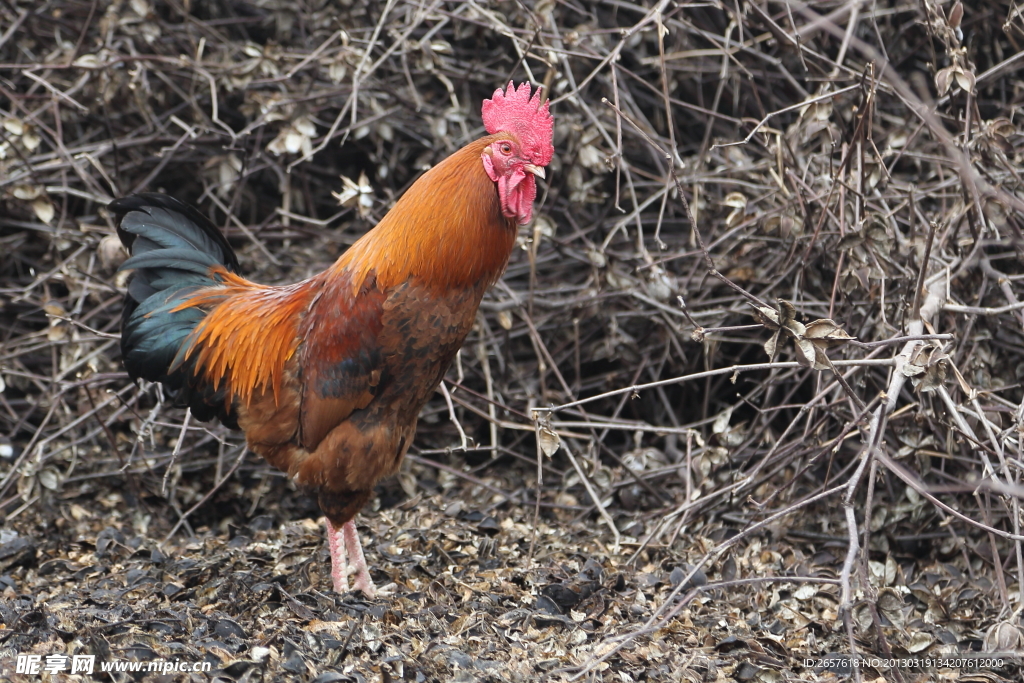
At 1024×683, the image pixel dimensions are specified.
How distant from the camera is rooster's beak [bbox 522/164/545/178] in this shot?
316 centimetres

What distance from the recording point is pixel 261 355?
140 inches

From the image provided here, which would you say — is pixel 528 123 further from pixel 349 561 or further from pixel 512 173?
pixel 349 561

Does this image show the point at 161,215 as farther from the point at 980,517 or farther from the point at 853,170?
the point at 980,517

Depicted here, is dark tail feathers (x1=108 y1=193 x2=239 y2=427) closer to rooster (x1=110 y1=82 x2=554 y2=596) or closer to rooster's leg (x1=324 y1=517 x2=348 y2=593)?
rooster (x1=110 y1=82 x2=554 y2=596)

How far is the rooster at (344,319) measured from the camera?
328 centimetres

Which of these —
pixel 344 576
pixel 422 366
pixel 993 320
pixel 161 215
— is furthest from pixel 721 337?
pixel 161 215

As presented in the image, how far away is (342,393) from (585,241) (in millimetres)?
1730

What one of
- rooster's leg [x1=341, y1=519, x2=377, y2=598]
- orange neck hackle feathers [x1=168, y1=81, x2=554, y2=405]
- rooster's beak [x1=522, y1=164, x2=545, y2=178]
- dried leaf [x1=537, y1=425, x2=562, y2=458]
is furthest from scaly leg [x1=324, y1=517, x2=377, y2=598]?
rooster's beak [x1=522, y1=164, x2=545, y2=178]

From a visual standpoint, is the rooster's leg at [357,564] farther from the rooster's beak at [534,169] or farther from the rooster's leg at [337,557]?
the rooster's beak at [534,169]

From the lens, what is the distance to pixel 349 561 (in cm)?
370

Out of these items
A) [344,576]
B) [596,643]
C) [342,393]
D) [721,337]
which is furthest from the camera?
[721,337]

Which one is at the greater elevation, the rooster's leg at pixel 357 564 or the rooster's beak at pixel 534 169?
the rooster's beak at pixel 534 169

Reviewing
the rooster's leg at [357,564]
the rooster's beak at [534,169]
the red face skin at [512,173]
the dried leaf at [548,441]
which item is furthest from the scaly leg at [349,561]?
the rooster's beak at [534,169]

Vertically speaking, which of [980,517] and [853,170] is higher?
[853,170]
